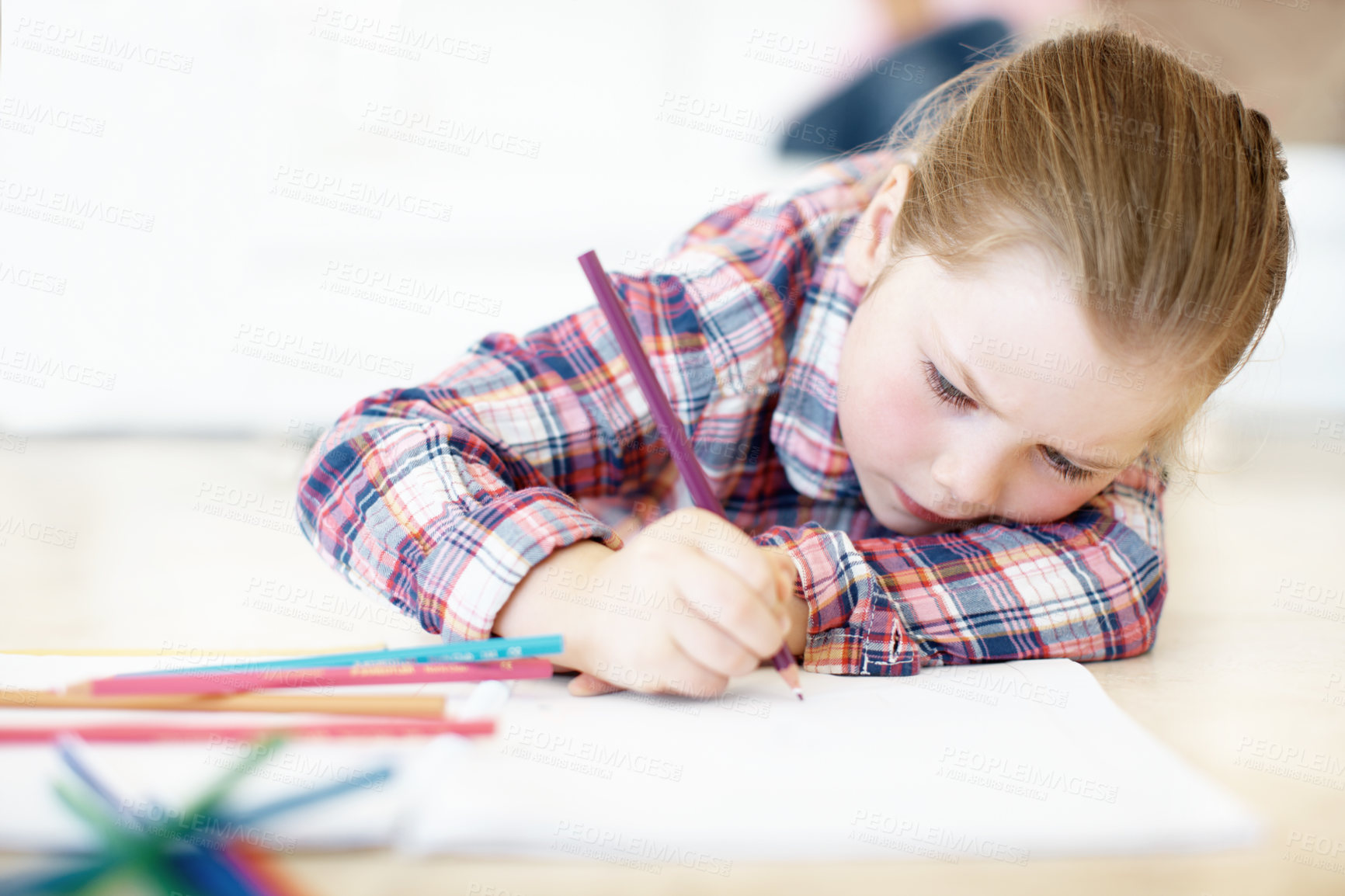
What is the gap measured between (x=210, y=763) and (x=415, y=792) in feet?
0.23

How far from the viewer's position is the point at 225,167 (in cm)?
123

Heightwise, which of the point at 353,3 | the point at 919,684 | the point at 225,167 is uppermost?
the point at 353,3

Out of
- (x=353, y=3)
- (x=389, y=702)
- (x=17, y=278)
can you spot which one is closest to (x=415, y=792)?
(x=389, y=702)

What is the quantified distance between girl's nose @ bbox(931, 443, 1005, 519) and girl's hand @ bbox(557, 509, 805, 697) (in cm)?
14

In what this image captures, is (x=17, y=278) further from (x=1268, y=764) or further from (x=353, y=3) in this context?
(x=1268, y=764)

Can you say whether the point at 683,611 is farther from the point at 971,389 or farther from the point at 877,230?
the point at 877,230

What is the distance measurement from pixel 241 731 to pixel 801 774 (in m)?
0.19

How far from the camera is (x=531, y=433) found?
0.58m

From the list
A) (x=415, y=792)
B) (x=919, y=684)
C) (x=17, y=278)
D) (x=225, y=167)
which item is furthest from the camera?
(x=225, y=167)

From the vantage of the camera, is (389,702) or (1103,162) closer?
(389,702)

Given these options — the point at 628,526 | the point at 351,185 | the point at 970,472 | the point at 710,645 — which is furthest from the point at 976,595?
the point at 351,185

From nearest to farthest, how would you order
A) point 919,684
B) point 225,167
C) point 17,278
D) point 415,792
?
1. point 415,792
2. point 919,684
3. point 17,278
4. point 225,167

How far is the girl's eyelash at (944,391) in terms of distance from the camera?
19.5 inches

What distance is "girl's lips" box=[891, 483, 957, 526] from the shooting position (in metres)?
0.56
